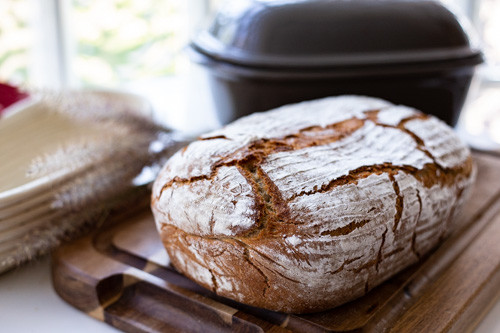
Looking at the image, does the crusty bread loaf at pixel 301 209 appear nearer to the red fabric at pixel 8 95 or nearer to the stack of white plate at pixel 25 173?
the stack of white plate at pixel 25 173

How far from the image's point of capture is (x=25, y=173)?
76 cm

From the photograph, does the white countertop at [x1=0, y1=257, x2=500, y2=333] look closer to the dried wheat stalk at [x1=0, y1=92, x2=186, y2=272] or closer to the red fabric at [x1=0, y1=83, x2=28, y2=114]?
the dried wheat stalk at [x1=0, y1=92, x2=186, y2=272]

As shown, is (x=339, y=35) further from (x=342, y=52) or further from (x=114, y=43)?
(x=114, y=43)

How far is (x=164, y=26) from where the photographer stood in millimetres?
2090

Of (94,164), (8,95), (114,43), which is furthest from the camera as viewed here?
(114,43)

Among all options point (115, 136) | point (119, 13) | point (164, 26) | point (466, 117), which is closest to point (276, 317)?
point (115, 136)

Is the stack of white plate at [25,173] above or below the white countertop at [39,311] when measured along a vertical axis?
above

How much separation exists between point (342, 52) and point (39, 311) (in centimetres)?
59

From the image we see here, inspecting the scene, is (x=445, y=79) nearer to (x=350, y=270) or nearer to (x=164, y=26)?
(x=350, y=270)

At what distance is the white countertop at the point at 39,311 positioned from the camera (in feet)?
2.16

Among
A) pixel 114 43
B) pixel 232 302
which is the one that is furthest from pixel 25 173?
pixel 114 43

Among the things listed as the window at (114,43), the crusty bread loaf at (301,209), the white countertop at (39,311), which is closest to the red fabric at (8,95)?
the window at (114,43)

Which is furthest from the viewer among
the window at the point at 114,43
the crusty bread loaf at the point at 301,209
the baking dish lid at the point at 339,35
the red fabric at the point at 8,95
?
the window at the point at 114,43

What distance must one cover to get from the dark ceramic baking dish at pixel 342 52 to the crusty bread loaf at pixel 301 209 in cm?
17
